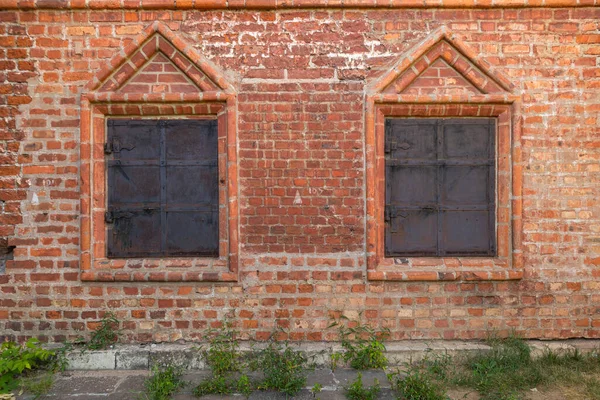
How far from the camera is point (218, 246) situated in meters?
4.40

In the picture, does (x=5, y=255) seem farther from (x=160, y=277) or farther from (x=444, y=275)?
(x=444, y=275)

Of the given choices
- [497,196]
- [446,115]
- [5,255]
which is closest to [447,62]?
[446,115]

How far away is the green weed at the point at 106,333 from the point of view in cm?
419

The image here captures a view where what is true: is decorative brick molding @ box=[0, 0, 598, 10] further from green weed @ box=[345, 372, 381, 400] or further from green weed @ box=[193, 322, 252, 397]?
green weed @ box=[345, 372, 381, 400]

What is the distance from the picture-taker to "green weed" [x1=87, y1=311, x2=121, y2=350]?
419cm

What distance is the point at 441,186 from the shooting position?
4.40 meters

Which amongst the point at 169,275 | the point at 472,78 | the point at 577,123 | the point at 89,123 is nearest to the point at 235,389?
the point at 169,275

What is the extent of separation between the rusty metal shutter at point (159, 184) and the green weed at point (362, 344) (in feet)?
5.41

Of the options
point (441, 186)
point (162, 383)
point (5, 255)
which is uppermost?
point (441, 186)

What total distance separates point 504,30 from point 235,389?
168 inches

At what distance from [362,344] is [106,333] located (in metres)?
2.50

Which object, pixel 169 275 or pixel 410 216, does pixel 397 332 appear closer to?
pixel 410 216

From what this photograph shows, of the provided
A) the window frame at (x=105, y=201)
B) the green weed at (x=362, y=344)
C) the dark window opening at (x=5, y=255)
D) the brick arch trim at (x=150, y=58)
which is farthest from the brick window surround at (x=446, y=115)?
the dark window opening at (x=5, y=255)

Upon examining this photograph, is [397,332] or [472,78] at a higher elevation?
[472,78]
